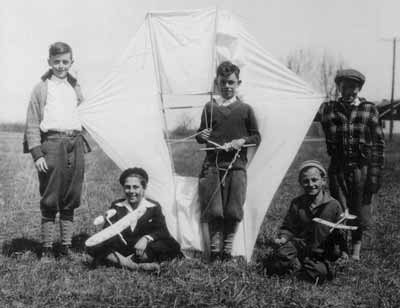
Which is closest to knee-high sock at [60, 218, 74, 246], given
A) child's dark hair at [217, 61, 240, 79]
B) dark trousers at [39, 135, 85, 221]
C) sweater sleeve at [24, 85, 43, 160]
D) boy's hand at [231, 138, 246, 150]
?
dark trousers at [39, 135, 85, 221]

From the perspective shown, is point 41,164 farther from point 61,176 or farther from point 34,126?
point 34,126

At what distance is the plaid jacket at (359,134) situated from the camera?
503 centimetres

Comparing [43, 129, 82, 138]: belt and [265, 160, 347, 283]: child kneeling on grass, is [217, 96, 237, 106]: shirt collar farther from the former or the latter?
[43, 129, 82, 138]: belt

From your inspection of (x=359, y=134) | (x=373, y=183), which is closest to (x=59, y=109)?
(x=359, y=134)

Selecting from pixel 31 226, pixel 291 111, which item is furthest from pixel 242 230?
pixel 31 226

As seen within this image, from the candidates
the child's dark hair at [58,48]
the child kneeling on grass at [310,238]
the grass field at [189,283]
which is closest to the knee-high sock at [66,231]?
the grass field at [189,283]

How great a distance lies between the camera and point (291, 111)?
503 centimetres

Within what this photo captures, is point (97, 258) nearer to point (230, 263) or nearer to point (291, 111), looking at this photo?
point (230, 263)

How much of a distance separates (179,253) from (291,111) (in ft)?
6.34

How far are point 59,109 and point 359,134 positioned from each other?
3.20 m

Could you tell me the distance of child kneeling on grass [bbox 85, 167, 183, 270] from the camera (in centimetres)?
463

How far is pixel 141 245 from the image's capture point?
456 cm

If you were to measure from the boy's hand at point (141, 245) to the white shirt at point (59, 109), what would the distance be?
1.41 m

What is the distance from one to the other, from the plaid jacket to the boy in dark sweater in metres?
0.94
